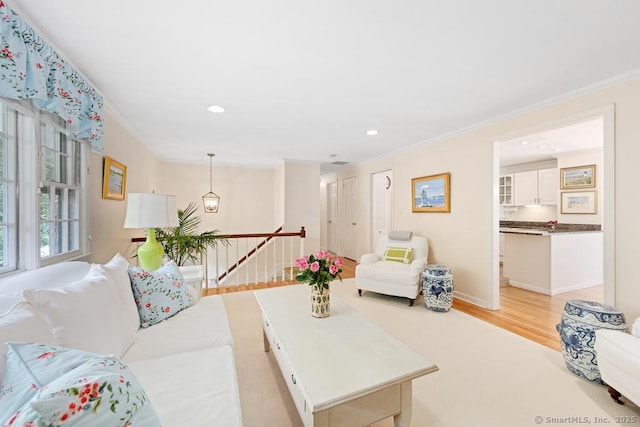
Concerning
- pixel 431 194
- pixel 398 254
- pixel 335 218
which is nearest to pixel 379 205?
pixel 335 218

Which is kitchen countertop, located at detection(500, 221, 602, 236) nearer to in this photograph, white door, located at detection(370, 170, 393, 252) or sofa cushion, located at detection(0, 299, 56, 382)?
white door, located at detection(370, 170, 393, 252)

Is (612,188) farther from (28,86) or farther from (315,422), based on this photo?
(28,86)

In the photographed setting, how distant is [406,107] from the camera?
8.59ft

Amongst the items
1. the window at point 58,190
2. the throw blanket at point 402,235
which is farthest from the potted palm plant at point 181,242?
the throw blanket at point 402,235

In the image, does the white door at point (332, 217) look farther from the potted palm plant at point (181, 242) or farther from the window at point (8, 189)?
the window at point (8, 189)

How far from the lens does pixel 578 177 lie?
4.66 meters

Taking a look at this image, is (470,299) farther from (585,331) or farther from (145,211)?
(145,211)

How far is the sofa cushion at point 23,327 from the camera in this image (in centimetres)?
77

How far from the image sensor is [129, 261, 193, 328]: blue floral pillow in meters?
1.71

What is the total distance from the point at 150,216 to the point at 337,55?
2042 millimetres

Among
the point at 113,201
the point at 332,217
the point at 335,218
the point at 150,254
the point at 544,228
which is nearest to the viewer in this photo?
the point at 150,254

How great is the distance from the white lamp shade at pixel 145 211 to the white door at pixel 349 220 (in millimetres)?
4108

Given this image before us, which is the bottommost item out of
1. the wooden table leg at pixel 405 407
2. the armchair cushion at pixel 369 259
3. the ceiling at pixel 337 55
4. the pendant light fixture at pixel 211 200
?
the wooden table leg at pixel 405 407

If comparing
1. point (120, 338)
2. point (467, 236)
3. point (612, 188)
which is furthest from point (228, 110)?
point (612, 188)
